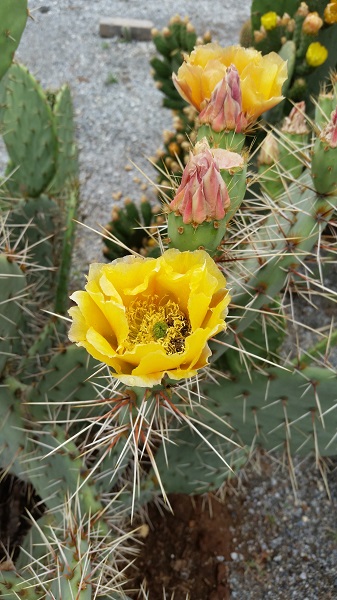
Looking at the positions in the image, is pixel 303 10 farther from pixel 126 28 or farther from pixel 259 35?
pixel 126 28

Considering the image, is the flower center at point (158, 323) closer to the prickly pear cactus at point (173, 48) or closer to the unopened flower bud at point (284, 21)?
the unopened flower bud at point (284, 21)

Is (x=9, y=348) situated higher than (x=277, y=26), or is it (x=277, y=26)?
(x=277, y=26)

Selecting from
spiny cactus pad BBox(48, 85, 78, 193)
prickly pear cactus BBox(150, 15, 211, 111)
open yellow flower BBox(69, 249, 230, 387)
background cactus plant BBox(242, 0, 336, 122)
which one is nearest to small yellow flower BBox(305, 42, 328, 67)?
background cactus plant BBox(242, 0, 336, 122)

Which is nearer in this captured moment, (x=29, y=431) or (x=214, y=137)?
(x=214, y=137)

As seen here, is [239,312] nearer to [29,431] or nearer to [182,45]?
[29,431]

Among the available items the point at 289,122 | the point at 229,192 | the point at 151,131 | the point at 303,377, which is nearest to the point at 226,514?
the point at 303,377

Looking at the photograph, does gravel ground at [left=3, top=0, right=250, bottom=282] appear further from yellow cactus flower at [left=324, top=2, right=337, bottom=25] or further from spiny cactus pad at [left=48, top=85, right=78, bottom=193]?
yellow cactus flower at [left=324, top=2, right=337, bottom=25]

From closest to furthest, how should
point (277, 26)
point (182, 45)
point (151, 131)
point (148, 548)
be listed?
point (148, 548) < point (277, 26) < point (182, 45) < point (151, 131)
